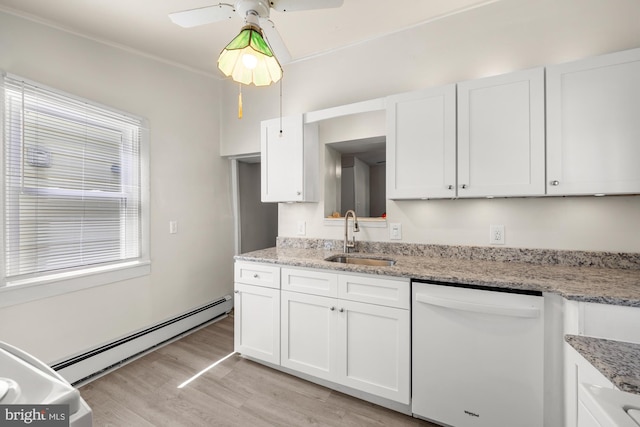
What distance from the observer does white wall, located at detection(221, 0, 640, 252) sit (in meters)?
1.68

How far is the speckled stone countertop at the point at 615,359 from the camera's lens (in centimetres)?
61

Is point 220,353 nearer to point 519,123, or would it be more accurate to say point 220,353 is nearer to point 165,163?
point 165,163

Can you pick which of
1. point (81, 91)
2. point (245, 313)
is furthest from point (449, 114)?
point (81, 91)

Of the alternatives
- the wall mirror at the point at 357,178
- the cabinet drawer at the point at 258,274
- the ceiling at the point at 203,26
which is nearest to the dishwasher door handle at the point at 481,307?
the wall mirror at the point at 357,178

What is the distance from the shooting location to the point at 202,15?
4.66 feet

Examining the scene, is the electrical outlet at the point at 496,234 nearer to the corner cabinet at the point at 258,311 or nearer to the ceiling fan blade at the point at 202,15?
the corner cabinet at the point at 258,311

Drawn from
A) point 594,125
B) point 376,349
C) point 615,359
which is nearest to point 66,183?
point 376,349

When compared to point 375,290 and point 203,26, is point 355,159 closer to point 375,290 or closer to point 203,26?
point 375,290

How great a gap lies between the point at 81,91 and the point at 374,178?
2.44m

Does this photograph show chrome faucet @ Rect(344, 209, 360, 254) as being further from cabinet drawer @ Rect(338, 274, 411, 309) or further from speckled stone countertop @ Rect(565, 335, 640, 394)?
speckled stone countertop @ Rect(565, 335, 640, 394)

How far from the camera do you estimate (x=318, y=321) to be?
191 cm

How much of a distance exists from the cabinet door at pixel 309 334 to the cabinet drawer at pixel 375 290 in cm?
14

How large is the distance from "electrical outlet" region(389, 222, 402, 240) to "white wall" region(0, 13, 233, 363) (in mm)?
2062

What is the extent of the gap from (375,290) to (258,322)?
102 cm
